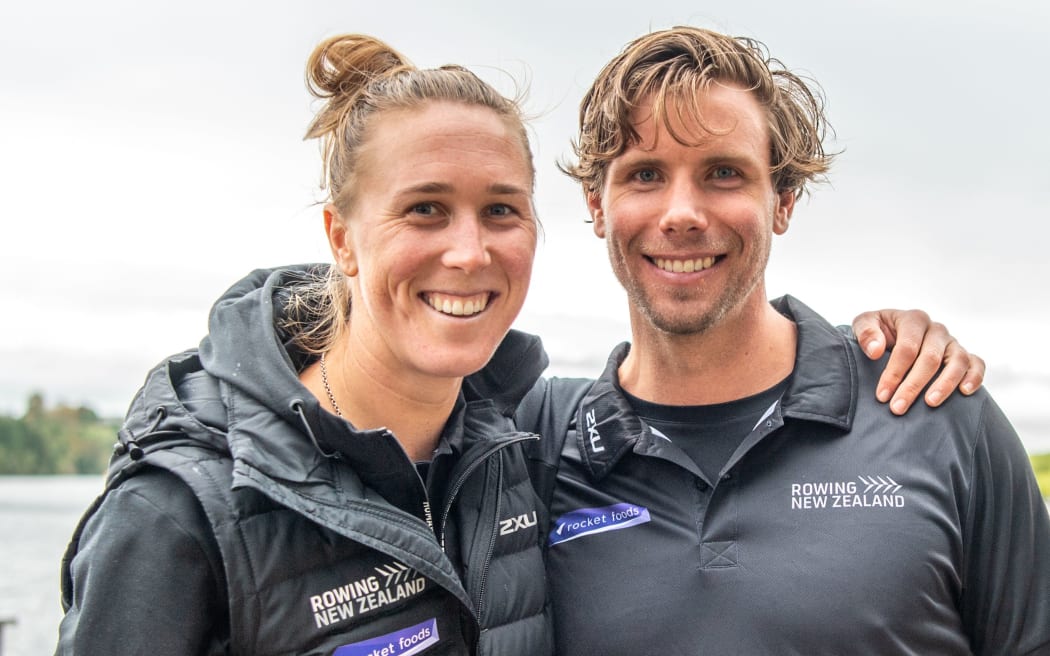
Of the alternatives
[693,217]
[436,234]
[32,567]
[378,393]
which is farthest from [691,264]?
[32,567]

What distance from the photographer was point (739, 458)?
9.90ft

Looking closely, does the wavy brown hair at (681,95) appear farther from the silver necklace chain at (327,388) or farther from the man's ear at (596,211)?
the silver necklace chain at (327,388)

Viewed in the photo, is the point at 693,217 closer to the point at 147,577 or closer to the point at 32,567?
the point at 147,577

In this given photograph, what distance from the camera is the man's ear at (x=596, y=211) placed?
3.71m

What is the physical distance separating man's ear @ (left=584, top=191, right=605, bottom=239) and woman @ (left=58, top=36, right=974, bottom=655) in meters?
0.88

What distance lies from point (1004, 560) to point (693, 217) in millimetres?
1386

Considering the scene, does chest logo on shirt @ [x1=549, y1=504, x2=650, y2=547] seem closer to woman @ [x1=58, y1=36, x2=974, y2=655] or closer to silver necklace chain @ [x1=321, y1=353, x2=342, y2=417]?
woman @ [x1=58, y1=36, x2=974, y2=655]

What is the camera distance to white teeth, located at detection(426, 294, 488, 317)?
2.68 meters

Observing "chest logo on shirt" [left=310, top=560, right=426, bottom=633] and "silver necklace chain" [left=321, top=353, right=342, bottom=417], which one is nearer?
"chest logo on shirt" [left=310, top=560, right=426, bottom=633]

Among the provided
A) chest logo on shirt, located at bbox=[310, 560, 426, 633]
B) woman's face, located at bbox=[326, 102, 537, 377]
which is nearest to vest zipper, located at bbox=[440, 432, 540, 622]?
chest logo on shirt, located at bbox=[310, 560, 426, 633]

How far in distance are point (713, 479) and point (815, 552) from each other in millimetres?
362

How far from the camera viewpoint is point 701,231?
327 centimetres

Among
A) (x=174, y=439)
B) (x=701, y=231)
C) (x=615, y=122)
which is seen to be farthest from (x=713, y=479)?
(x=174, y=439)

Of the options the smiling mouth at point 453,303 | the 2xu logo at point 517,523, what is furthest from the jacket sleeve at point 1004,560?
the smiling mouth at point 453,303
